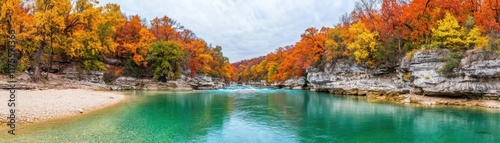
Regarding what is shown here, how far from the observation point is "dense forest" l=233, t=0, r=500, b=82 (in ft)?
99.3

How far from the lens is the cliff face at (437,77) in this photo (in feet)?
87.5

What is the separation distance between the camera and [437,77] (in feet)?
98.2

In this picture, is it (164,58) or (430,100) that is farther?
(164,58)

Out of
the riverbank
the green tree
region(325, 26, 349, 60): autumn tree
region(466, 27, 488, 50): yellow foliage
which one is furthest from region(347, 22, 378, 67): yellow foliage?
the green tree

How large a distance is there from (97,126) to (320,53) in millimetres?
50592

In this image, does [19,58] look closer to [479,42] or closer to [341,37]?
[341,37]

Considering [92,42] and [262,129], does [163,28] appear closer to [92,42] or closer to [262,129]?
[92,42]

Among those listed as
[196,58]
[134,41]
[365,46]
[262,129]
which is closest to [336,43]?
[365,46]

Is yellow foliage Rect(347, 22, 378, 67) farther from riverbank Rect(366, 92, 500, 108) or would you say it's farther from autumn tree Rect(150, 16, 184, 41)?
autumn tree Rect(150, 16, 184, 41)

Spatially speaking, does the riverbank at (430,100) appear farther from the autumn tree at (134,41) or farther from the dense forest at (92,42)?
the autumn tree at (134,41)

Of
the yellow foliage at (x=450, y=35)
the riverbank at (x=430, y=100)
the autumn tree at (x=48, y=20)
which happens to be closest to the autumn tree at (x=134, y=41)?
the autumn tree at (x=48, y=20)

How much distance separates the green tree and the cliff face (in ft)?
122

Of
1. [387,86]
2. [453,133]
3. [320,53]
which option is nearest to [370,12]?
[320,53]

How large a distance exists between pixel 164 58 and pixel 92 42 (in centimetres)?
1726
